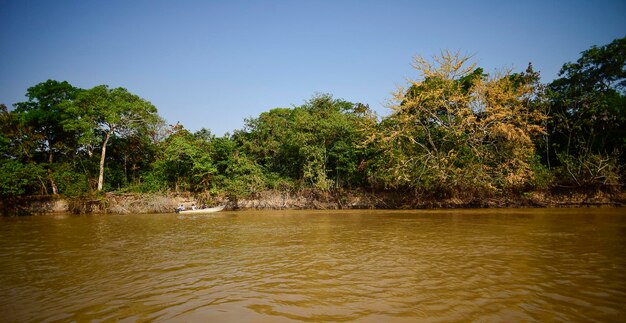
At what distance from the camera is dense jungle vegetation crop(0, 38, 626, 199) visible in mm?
20781

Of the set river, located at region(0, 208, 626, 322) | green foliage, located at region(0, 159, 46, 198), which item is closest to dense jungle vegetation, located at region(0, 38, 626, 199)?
green foliage, located at region(0, 159, 46, 198)

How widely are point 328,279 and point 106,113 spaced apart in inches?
1132

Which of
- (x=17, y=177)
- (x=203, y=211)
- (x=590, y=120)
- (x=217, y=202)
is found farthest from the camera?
(x=217, y=202)

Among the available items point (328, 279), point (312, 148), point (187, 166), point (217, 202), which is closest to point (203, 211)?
point (217, 202)

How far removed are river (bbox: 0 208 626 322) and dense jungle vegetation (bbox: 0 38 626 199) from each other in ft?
39.4

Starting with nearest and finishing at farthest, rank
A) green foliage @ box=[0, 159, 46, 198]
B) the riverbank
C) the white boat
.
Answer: green foliage @ box=[0, 159, 46, 198]
the white boat
the riverbank

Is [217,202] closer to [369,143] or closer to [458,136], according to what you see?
[369,143]

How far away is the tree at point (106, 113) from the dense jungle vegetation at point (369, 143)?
0.33ft

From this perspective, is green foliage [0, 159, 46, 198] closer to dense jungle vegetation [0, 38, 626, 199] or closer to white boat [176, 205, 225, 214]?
dense jungle vegetation [0, 38, 626, 199]

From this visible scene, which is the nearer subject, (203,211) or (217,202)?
(203,211)

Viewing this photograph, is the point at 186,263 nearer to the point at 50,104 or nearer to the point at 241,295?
the point at 241,295

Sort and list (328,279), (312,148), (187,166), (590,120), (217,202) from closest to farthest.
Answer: (328,279) → (590,120) → (312,148) → (217,202) → (187,166)

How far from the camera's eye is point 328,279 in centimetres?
567

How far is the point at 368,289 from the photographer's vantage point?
16.4ft
